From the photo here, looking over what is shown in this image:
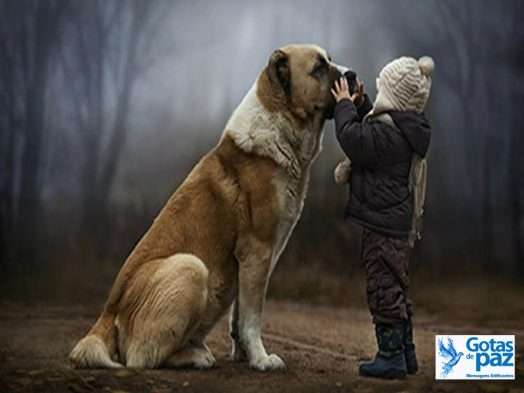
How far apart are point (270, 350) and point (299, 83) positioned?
136 cm

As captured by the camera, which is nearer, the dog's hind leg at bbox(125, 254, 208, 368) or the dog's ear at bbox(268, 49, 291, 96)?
the dog's hind leg at bbox(125, 254, 208, 368)

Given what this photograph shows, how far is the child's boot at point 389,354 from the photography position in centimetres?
368

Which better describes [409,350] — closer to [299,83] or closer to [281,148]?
[281,148]

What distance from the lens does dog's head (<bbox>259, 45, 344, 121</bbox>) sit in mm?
3949

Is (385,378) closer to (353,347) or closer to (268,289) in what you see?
(353,347)

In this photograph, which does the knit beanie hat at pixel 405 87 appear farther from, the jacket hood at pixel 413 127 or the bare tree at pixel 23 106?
the bare tree at pixel 23 106

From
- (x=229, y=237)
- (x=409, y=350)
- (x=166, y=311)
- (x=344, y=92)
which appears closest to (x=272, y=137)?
(x=344, y=92)

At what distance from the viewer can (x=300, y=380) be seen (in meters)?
3.74

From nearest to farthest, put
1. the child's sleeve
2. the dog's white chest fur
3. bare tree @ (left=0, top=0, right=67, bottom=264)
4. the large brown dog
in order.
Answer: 1. the child's sleeve
2. the large brown dog
3. the dog's white chest fur
4. bare tree @ (left=0, top=0, right=67, bottom=264)

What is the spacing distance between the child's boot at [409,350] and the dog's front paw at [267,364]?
57cm

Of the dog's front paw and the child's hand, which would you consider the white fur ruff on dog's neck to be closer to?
the child's hand

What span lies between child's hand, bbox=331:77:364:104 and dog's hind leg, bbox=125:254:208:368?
102 cm

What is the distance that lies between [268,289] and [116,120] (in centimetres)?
118

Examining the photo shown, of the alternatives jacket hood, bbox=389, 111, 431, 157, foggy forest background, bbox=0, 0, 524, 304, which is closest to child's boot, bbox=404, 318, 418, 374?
foggy forest background, bbox=0, 0, 524, 304
